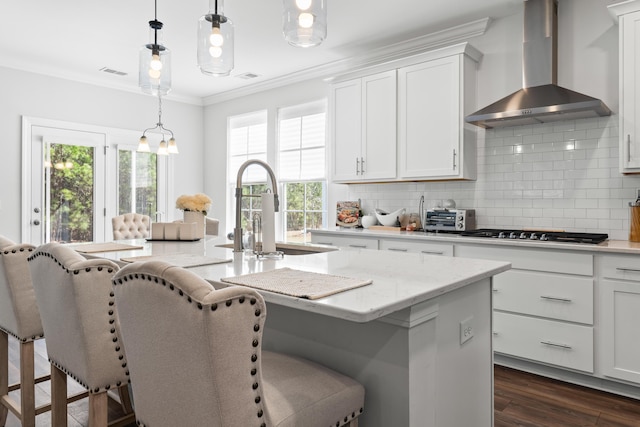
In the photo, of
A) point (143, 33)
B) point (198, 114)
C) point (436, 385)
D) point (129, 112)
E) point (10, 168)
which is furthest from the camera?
point (198, 114)

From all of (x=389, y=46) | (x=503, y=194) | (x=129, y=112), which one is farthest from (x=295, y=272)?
(x=129, y=112)

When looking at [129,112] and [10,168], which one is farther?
[129,112]

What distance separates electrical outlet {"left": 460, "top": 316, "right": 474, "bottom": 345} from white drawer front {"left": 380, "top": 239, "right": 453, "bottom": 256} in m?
1.77

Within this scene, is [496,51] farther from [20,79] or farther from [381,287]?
[20,79]

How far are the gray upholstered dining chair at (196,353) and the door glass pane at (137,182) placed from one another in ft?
16.6

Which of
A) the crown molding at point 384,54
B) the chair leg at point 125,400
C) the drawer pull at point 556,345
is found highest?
the crown molding at point 384,54

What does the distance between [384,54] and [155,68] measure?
260 cm

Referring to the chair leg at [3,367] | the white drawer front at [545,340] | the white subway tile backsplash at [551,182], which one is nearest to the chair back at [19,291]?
the chair leg at [3,367]

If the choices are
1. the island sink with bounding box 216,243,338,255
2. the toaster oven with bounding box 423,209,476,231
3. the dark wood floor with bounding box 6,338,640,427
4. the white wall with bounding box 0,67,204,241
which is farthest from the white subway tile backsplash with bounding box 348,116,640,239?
the white wall with bounding box 0,67,204,241

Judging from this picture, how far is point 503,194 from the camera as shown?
12.4ft

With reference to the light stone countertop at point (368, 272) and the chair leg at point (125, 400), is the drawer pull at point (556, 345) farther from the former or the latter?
the chair leg at point (125, 400)

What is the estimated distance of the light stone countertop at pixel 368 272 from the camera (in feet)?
3.67

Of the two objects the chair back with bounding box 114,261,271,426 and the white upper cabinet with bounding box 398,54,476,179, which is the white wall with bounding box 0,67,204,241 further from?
the chair back with bounding box 114,261,271,426

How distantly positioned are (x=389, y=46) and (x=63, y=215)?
422 cm
